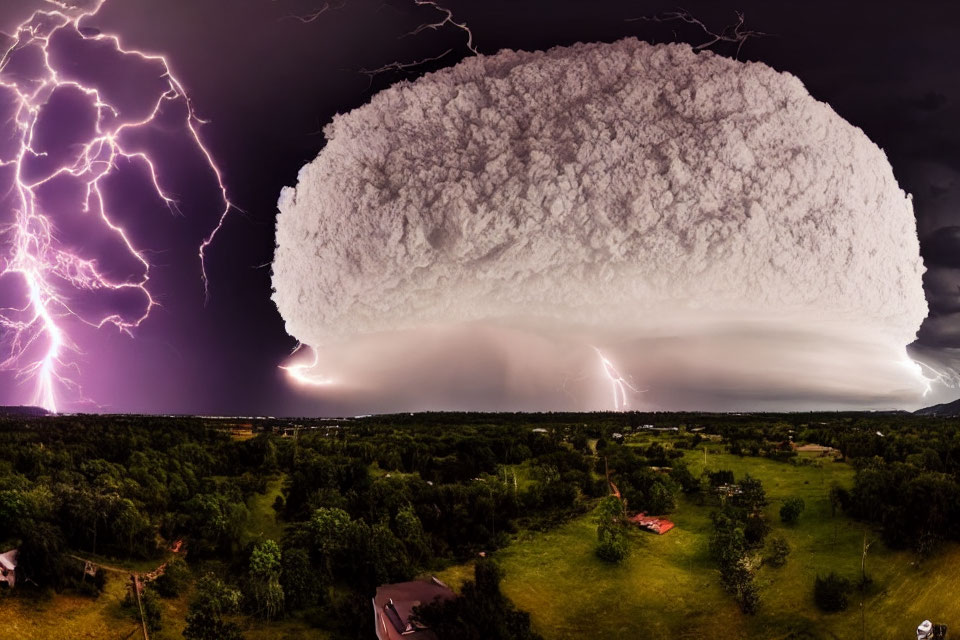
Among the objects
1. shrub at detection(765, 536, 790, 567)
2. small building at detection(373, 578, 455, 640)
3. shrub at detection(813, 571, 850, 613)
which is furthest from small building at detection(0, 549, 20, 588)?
shrub at detection(813, 571, 850, 613)

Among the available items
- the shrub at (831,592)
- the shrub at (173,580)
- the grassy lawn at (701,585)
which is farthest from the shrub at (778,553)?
the shrub at (173,580)

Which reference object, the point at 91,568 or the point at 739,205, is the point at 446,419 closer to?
the point at 739,205

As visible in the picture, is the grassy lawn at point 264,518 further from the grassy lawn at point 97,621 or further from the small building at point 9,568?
the small building at point 9,568

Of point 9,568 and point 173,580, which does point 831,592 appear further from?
point 9,568

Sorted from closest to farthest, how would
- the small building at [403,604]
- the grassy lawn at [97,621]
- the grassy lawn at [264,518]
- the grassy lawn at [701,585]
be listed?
the grassy lawn at [97,621] < the small building at [403,604] < the grassy lawn at [701,585] < the grassy lawn at [264,518]

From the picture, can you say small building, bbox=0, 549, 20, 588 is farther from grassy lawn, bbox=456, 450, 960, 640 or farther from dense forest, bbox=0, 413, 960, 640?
grassy lawn, bbox=456, 450, 960, 640
